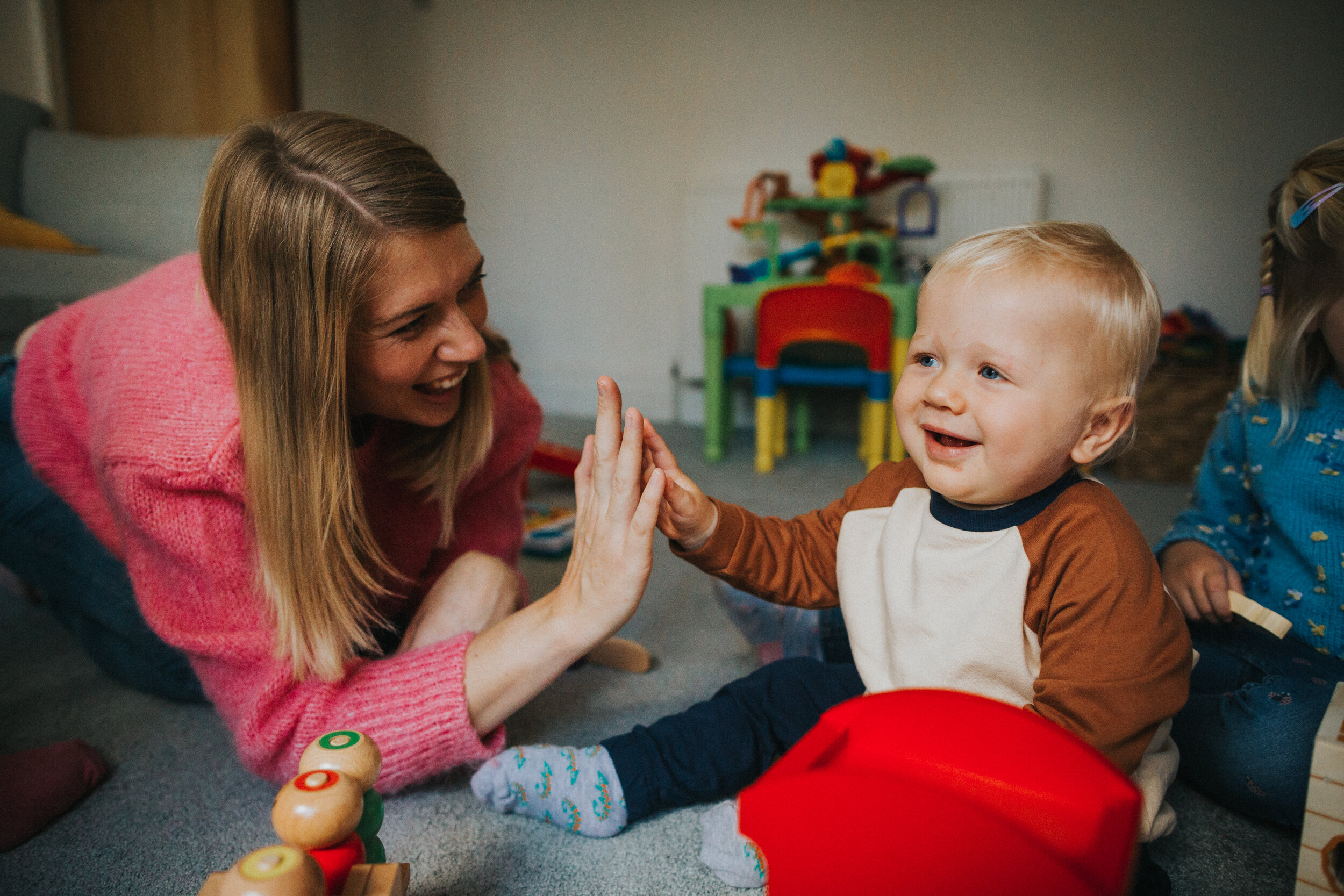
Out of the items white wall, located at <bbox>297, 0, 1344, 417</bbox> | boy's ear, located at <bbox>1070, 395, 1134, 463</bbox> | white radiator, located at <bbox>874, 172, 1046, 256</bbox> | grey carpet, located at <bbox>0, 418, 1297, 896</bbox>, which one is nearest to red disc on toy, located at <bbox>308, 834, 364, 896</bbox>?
grey carpet, located at <bbox>0, 418, 1297, 896</bbox>

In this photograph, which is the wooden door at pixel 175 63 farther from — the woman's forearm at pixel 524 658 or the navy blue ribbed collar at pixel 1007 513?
the navy blue ribbed collar at pixel 1007 513

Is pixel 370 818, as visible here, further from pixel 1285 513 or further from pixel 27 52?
pixel 27 52

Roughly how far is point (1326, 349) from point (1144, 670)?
1.62 feet

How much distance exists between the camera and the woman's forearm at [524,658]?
0.72 meters

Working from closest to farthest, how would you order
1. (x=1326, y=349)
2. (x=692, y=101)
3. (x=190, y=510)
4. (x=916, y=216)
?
(x=190, y=510), (x=1326, y=349), (x=916, y=216), (x=692, y=101)

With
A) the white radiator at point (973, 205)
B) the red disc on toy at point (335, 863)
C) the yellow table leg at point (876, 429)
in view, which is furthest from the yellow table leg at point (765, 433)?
the red disc on toy at point (335, 863)

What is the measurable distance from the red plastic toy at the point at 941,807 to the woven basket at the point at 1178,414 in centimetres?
171

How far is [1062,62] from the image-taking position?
7.30 ft

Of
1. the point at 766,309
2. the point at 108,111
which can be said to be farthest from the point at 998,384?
the point at 108,111

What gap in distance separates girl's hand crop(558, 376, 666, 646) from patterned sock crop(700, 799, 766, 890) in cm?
19

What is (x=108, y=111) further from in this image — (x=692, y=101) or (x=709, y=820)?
(x=709, y=820)

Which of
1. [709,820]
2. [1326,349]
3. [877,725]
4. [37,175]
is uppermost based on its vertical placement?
[37,175]

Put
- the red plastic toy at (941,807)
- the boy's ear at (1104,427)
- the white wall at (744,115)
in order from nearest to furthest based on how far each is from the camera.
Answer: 1. the red plastic toy at (941,807)
2. the boy's ear at (1104,427)
3. the white wall at (744,115)

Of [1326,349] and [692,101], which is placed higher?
[692,101]
